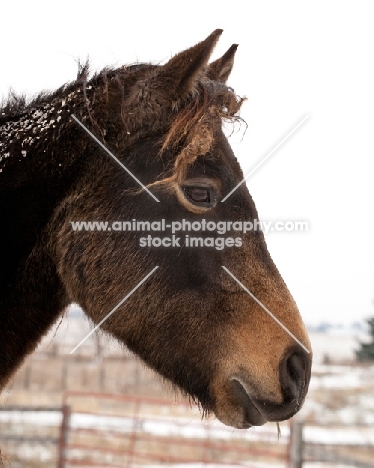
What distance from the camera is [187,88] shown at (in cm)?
310

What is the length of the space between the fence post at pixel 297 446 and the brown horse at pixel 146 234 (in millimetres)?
A: 5091

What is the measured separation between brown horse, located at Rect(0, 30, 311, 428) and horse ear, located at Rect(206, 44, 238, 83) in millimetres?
347

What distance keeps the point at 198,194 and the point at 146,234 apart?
35 centimetres

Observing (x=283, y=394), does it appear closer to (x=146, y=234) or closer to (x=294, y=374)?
(x=294, y=374)

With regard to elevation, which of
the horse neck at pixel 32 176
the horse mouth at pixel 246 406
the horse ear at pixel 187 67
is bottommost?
the horse mouth at pixel 246 406

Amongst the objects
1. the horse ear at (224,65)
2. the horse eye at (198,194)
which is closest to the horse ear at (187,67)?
the horse ear at (224,65)

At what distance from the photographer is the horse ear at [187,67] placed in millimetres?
2933

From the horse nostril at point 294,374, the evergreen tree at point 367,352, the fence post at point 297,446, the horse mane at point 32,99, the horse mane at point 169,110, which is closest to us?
the horse nostril at point 294,374

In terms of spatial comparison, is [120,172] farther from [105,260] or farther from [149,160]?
[105,260]

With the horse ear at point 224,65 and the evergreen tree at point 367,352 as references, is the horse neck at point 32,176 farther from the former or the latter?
the evergreen tree at point 367,352

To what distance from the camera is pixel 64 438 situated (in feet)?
30.3

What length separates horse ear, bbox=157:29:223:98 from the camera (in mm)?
2933

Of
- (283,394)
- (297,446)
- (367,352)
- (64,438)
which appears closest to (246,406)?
(283,394)

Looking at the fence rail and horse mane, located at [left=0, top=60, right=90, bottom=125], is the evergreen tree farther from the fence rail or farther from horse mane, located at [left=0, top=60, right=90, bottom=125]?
horse mane, located at [left=0, top=60, right=90, bottom=125]
